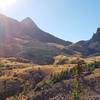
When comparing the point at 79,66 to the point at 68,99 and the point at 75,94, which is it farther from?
the point at 68,99

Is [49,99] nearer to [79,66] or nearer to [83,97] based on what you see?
[83,97]

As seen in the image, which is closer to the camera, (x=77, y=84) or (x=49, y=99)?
(x=77, y=84)

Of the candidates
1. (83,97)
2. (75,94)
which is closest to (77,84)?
(75,94)

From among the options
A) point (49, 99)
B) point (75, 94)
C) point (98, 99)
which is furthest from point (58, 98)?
point (75, 94)

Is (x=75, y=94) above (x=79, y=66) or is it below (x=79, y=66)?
below

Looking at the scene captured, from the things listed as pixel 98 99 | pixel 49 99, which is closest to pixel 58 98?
pixel 49 99

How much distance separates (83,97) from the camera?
632 ft

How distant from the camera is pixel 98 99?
194 metres

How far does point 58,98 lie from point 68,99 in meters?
8.04

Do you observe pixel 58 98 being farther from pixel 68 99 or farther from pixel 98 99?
pixel 98 99

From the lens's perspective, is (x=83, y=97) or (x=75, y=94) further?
(x=83, y=97)

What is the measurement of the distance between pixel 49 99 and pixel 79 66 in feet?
218

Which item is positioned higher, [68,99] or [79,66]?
[79,66]

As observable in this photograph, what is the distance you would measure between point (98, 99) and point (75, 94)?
5656 cm
